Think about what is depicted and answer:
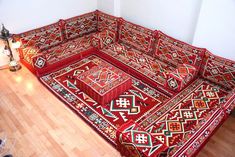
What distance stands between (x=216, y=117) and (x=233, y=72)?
3.92 feet

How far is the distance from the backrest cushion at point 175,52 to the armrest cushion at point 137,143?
2069 mm

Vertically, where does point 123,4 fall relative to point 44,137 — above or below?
above

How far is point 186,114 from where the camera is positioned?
11.7ft

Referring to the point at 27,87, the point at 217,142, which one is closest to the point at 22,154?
the point at 27,87

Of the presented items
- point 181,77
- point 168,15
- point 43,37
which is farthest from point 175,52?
point 43,37

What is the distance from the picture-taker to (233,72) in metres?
3.82

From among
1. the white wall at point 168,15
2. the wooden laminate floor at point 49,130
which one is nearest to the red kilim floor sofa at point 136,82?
the wooden laminate floor at point 49,130

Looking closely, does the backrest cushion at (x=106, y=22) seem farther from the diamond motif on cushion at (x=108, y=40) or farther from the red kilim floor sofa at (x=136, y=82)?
the diamond motif on cushion at (x=108, y=40)

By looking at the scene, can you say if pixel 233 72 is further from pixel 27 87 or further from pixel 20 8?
pixel 20 8

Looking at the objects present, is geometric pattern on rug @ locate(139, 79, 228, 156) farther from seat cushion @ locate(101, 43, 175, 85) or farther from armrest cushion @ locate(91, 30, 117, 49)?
armrest cushion @ locate(91, 30, 117, 49)

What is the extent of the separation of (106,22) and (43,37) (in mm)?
1651

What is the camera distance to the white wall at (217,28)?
3.79m

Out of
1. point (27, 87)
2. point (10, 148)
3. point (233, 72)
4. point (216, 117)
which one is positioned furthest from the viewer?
point (27, 87)

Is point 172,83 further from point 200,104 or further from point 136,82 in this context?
point 136,82
